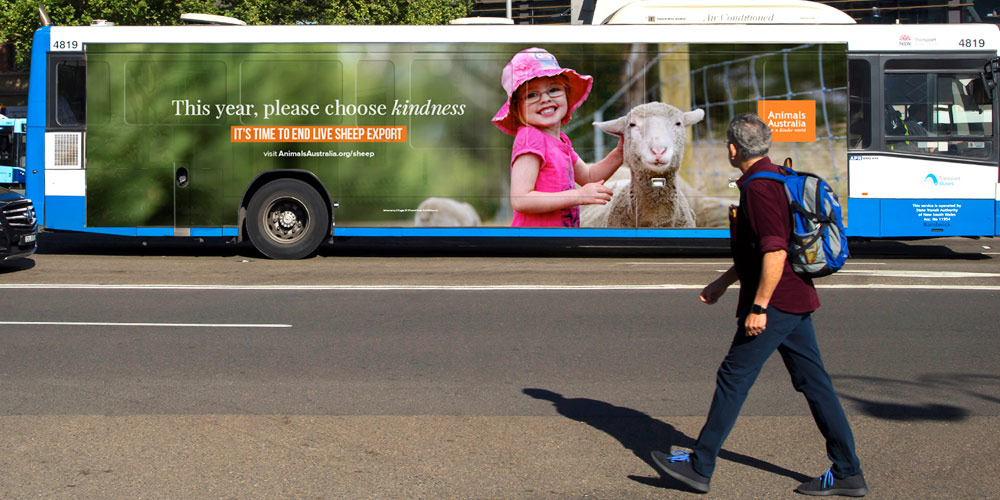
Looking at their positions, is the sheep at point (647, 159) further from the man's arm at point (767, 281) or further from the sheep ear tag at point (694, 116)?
the man's arm at point (767, 281)

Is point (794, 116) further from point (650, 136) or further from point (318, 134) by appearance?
point (318, 134)

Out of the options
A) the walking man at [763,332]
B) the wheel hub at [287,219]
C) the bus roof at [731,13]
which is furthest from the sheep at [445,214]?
the walking man at [763,332]

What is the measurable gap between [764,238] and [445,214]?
9893 mm

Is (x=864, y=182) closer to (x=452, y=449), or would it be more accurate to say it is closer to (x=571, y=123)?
(x=571, y=123)

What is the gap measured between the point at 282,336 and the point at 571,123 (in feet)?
21.7

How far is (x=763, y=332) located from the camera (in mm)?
4414

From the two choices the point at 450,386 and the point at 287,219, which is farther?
the point at 287,219

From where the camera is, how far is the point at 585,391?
21.5 feet

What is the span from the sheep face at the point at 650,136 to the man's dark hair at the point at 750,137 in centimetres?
945

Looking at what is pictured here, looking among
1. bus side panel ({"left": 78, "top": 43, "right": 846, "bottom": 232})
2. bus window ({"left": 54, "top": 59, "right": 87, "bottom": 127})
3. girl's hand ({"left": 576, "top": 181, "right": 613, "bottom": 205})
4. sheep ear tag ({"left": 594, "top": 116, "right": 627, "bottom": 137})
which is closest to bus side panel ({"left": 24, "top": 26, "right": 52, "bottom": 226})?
bus window ({"left": 54, "top": 59, "right": 87, "bottom": 127})

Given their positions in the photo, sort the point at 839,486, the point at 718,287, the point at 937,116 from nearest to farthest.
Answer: the point at 839,486, the point at 718,287, the point at 937,116

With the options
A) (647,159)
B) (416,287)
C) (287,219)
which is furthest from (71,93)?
(647,159)

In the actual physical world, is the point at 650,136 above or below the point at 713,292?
above

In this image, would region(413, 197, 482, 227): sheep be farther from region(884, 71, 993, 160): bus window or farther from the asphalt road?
region(884, 71, 993, 160): bus window
